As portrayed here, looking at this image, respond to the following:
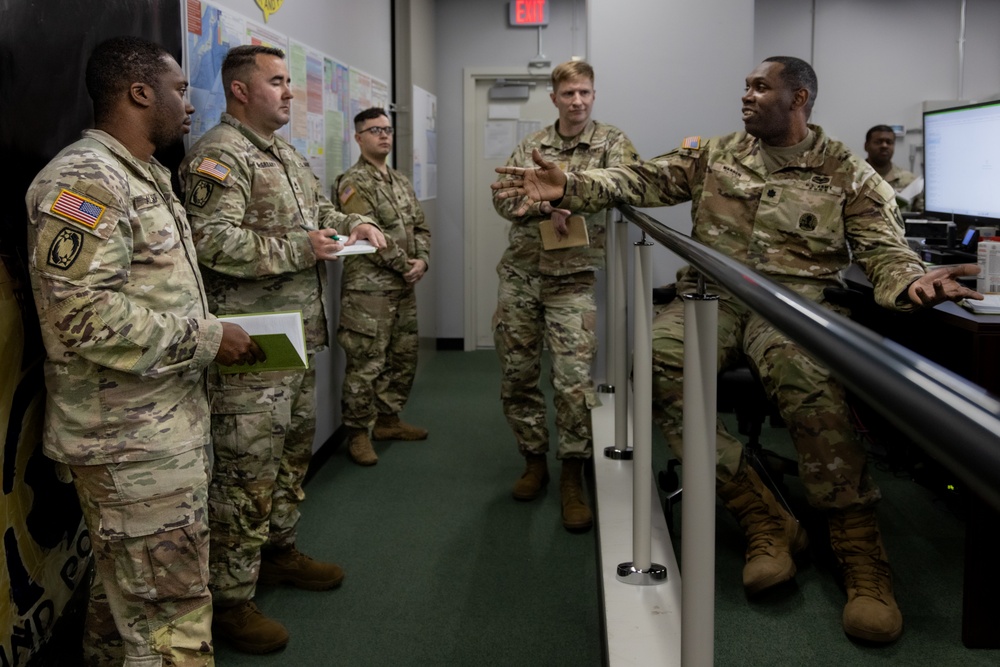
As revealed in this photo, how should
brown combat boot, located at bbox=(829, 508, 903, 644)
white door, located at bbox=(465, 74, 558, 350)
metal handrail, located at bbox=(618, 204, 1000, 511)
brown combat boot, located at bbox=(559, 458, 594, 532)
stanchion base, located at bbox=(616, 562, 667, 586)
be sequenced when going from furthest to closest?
white door, located at bbox=(465, 74, 558, 350), brown combat boot, located at bbox=(559, 458, 594, 532), brown combat boot, located at bbox=(829, 508, 903, 644), stanchion base, located at bbox=(616, 562, 667, 586), metal handrail, located at bbox=(618, 204, 1000, 511)

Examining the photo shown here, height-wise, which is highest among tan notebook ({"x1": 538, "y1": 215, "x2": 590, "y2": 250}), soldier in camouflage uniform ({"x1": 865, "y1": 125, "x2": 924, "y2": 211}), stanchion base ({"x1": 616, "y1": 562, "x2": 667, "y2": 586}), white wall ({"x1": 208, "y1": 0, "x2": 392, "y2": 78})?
white wall ({"x1": 208, "y1": 0, "x2": 392, "y2": 78})

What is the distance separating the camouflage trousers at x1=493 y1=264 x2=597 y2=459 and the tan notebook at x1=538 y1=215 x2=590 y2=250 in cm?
19

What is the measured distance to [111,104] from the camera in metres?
1.68

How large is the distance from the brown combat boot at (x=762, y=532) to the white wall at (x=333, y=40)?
1.74 metres

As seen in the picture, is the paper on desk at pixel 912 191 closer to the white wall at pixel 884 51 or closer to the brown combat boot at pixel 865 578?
the white wall at pixel 884 51

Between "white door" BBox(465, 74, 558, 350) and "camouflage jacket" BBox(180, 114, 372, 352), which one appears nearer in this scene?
"camouflage jacket" BBox(180, 114, 372, 352)

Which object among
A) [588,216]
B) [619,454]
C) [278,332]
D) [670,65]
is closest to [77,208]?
[278,332]

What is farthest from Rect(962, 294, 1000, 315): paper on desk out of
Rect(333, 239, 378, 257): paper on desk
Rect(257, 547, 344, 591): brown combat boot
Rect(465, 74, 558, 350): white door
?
Rect(465, 74, 558, 350): white door

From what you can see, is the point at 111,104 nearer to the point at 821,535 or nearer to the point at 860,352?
the point at 860,352

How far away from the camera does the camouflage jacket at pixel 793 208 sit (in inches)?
96.9

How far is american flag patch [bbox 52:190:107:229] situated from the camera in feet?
4.91

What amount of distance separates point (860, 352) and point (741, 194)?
2166mm

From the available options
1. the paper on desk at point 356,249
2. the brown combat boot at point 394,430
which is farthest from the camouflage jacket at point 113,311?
the brown combat boot at point 394,430

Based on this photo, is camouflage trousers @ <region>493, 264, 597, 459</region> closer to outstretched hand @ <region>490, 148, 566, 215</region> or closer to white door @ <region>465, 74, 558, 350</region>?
outstretched hand @ <region>490, 148, 566, 215</region>
